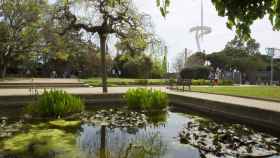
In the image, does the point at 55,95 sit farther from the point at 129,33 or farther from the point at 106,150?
the point at 129,33

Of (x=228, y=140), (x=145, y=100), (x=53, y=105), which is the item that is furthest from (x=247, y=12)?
(x=145, y=100)

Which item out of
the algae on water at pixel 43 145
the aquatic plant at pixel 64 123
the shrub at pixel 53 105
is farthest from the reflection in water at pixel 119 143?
the shrub at pixel 53 105

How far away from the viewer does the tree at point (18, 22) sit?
106ft

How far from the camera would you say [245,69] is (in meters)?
52.8

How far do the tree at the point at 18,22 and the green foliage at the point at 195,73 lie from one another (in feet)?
53.0

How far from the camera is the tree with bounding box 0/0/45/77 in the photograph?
32406mm

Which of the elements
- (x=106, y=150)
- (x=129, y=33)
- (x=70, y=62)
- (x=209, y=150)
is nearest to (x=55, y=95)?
(x=106, y=150)

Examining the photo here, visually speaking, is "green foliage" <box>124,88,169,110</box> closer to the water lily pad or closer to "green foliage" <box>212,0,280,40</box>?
the water lily pad

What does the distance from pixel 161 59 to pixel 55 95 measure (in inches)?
332

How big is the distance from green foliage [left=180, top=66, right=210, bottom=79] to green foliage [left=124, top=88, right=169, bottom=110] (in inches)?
1013

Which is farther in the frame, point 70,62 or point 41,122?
point 70,62

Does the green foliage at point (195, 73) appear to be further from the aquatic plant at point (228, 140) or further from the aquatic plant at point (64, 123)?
the aquatic plant at point (64, 123)

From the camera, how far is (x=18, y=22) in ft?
110

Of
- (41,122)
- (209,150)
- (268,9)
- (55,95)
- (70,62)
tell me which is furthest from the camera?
(70,62)
